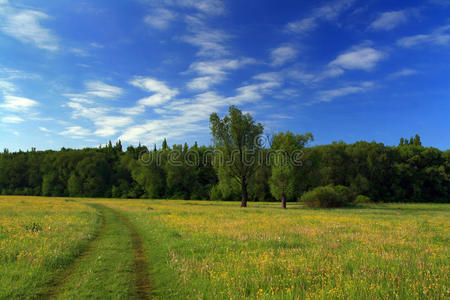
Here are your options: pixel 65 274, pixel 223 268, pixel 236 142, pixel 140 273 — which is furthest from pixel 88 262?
pixel 236 142

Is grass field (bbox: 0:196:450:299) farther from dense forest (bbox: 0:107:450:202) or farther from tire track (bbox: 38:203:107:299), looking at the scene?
dense forest (bbox: 0:107:450:202)

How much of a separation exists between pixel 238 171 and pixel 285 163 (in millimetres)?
9068

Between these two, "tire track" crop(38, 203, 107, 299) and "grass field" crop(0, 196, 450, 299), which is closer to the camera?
"grass field" crop(0, 196, 450, 299)

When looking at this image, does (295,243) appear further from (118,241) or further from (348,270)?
(118,241)

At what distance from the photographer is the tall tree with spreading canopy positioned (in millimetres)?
49969

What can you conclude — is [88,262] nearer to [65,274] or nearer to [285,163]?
[65,274]

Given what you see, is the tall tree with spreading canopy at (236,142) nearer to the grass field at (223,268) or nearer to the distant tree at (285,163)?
the distant tree at (285,163)

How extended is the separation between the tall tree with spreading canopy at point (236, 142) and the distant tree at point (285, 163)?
4098 mm

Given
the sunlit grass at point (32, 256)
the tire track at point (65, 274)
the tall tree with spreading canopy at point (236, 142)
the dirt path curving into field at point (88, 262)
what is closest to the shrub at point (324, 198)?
the tall tree with spreading canopy at point (236, 142)

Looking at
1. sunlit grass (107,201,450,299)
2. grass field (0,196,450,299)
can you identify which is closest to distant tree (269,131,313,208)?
grass field (0,196,450,299)

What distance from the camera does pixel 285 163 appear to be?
48469 mm

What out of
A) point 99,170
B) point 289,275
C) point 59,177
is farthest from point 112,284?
point 59,177

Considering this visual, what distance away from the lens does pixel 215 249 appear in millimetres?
11906

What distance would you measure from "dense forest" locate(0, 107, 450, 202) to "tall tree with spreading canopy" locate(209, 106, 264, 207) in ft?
0.63
